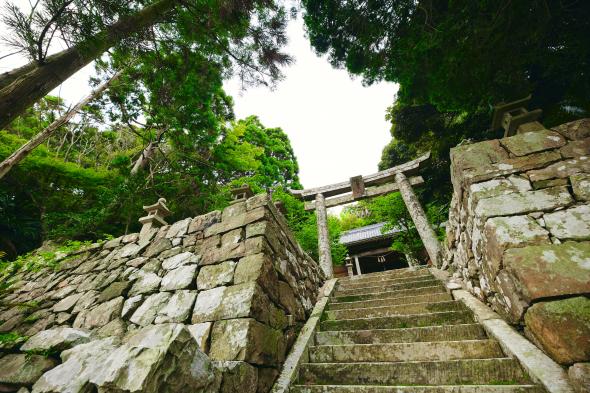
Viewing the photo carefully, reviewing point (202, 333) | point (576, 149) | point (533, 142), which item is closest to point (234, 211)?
point (202, 333)

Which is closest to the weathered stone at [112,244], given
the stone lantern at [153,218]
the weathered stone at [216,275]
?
the stone lantern at [153,218]

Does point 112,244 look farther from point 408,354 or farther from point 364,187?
point 364,187

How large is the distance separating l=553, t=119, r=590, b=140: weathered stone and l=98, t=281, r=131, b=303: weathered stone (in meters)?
5.14

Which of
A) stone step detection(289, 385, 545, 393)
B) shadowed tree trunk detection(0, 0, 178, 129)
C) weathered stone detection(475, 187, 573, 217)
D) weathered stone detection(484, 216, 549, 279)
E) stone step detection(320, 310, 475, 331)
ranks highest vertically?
shadowed tree trunk detection(0, 0, 178, 129)

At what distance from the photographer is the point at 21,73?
2.89m

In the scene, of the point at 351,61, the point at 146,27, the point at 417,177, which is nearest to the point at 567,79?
the point at 351,61

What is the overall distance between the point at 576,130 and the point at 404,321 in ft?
8.81

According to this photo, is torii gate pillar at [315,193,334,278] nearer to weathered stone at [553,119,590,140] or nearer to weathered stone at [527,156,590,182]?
weathered stone at [527,156,590,182]

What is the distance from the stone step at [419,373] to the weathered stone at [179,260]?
1.72 meters

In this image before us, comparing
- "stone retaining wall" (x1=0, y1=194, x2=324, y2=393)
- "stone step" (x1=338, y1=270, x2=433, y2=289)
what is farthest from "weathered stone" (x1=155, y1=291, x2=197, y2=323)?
"stone step" (x1=338, y1=270, x2=433, y2=289)

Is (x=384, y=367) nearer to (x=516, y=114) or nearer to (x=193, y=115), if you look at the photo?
(x=516, y=114)

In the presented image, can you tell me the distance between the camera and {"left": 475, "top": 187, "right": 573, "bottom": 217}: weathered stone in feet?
6.66

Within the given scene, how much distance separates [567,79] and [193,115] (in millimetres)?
7236

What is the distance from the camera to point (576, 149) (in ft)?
7.30
